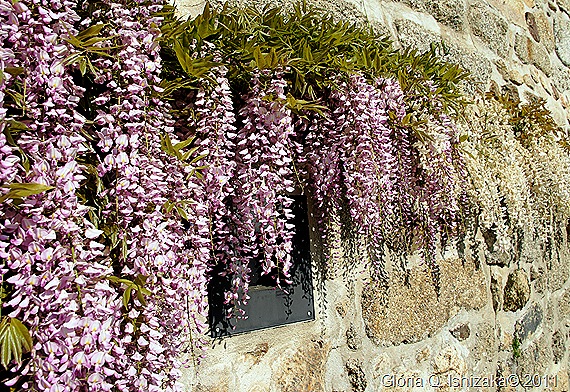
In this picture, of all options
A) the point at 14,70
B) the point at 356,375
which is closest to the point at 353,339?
the point at 356,375

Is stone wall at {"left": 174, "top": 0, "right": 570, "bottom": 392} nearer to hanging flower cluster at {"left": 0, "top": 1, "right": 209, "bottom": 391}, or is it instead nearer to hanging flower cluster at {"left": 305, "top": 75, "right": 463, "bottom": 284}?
hanging flower cluster at {"left": 305, "top": 75, "right": 463, "bottom": 284}

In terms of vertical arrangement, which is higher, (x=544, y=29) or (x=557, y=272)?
(x=544, y=29)

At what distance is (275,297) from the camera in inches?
63.1

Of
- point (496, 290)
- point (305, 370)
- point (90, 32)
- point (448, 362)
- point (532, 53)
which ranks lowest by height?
point (448, 362)

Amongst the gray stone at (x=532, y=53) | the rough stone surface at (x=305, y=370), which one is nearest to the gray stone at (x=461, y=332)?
the rough stone surface at (x=305, y=370)

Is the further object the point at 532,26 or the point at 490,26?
the point at 532,26

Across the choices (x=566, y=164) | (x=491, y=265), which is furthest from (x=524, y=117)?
(x=491, y=265)

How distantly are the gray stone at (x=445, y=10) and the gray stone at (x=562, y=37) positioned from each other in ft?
3.80

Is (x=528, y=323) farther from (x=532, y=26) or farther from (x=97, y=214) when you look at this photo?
(x=97, y=214)

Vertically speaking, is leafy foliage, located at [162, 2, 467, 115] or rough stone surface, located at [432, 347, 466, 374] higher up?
leafy foliage, located at [162, 2, 467, 115]

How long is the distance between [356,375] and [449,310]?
1.90ft

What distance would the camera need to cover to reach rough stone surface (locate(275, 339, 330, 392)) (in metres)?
1.59

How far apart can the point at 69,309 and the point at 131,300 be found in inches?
6.1

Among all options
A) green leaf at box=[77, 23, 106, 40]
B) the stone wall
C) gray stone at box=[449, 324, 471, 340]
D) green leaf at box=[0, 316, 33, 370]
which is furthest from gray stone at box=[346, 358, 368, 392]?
green leaf at box=[77, 23, 106, 40]
